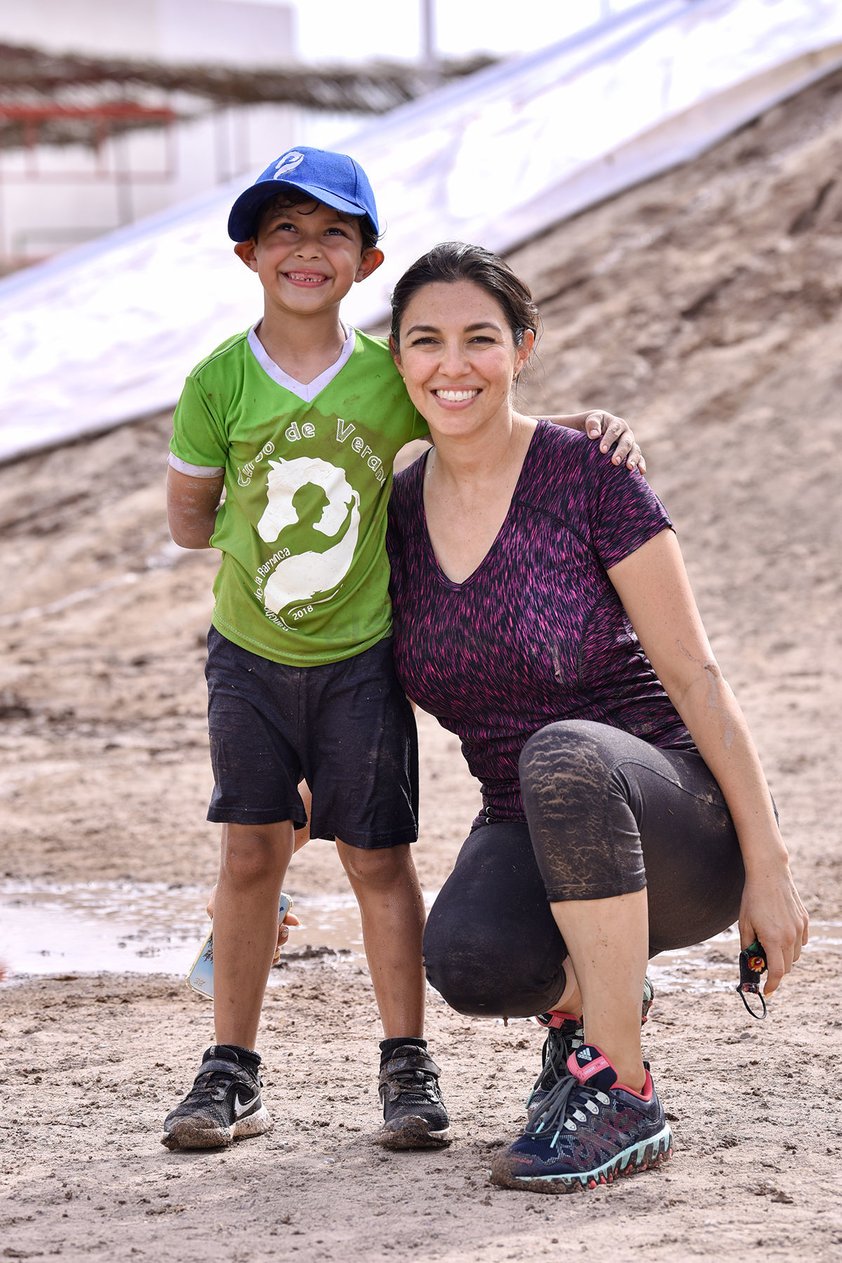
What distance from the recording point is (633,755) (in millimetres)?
2461

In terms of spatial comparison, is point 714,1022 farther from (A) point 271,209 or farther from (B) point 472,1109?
(A) point 271,209

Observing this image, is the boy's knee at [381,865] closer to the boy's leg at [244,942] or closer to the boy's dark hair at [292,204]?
the boy's leg at [244,942]

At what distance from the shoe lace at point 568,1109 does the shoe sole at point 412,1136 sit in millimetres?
208

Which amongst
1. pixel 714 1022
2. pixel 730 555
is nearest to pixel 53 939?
pixel 714 1022

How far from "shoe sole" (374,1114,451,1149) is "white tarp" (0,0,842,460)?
769 cm

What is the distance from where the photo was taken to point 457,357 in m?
2.66

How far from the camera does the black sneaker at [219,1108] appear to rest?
257 cm

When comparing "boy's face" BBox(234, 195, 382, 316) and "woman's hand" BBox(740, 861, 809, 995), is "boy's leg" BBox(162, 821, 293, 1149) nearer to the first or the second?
"woman's hand" BBox(740, 861, 809, 995)

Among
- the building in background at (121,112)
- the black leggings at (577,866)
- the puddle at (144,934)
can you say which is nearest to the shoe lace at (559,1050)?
the black leggings at (577,866)

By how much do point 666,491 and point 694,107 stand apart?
159 inches

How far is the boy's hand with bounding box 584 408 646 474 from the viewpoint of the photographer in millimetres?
2670

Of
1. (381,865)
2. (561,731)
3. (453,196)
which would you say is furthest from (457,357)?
(453,196)

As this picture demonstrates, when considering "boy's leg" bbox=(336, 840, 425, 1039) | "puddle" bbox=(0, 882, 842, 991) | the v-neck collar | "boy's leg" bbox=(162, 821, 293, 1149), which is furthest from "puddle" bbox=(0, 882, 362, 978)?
the v-neck collar

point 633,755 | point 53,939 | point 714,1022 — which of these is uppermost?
point 633,755
